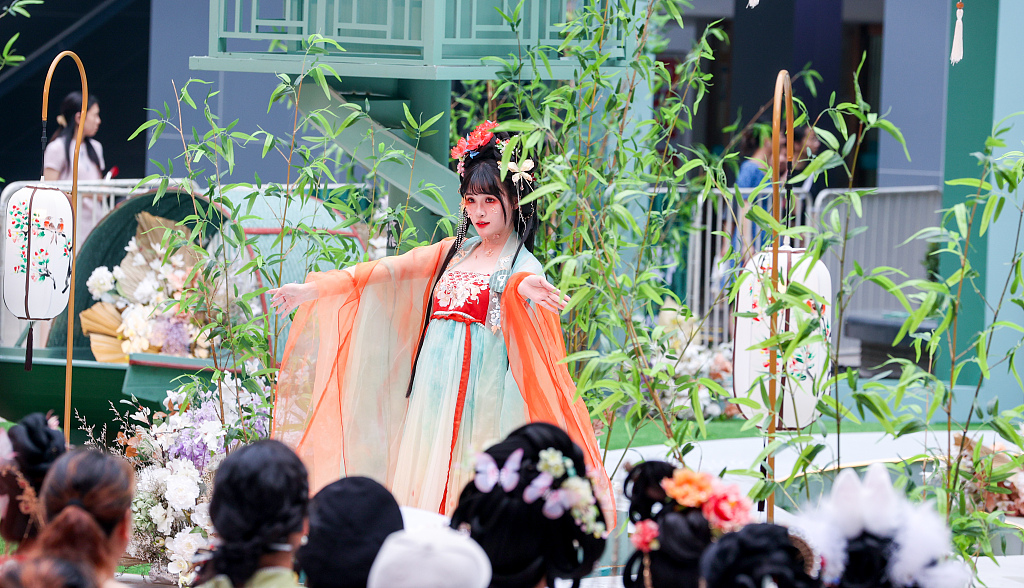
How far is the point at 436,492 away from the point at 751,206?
53.7 inches

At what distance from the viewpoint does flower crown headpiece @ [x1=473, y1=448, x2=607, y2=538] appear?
1.72 m

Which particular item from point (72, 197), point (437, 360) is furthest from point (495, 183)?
point (72, 197)

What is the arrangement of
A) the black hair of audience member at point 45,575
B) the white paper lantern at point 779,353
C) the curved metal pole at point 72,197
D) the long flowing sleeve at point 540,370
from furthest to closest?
the curved metal pole at point 72,197 → the long flowing sleeve at point 540,370 → the white paper lantern at point 779,353 → the black hair of audience member at point 45,575

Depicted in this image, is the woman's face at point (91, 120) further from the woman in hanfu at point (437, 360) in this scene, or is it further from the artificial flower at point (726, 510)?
the artificial flower at point (726, 510)

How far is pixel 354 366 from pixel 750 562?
1996mm

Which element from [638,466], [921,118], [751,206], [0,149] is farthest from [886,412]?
[0,149]

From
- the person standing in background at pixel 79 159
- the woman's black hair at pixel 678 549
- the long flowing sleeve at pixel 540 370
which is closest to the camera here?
the woman's black hair at pixel 678 549

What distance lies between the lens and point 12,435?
1923mm

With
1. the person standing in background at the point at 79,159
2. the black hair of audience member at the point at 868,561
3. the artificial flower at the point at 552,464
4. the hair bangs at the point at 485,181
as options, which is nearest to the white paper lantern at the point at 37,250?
the hair bangs at the point at 485,181

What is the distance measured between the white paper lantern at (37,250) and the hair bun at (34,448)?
6.71 feet

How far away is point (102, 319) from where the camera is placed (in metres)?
5.44

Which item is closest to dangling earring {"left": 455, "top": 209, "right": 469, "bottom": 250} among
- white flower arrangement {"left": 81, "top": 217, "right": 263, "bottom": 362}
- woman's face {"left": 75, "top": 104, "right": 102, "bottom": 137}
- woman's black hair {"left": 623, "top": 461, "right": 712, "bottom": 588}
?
woman's black hair {"left": 623, "top": 461, "right": 712, "bottom": 588}

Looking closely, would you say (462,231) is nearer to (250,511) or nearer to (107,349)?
(250,511)

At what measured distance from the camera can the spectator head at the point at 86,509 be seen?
5.40ft
